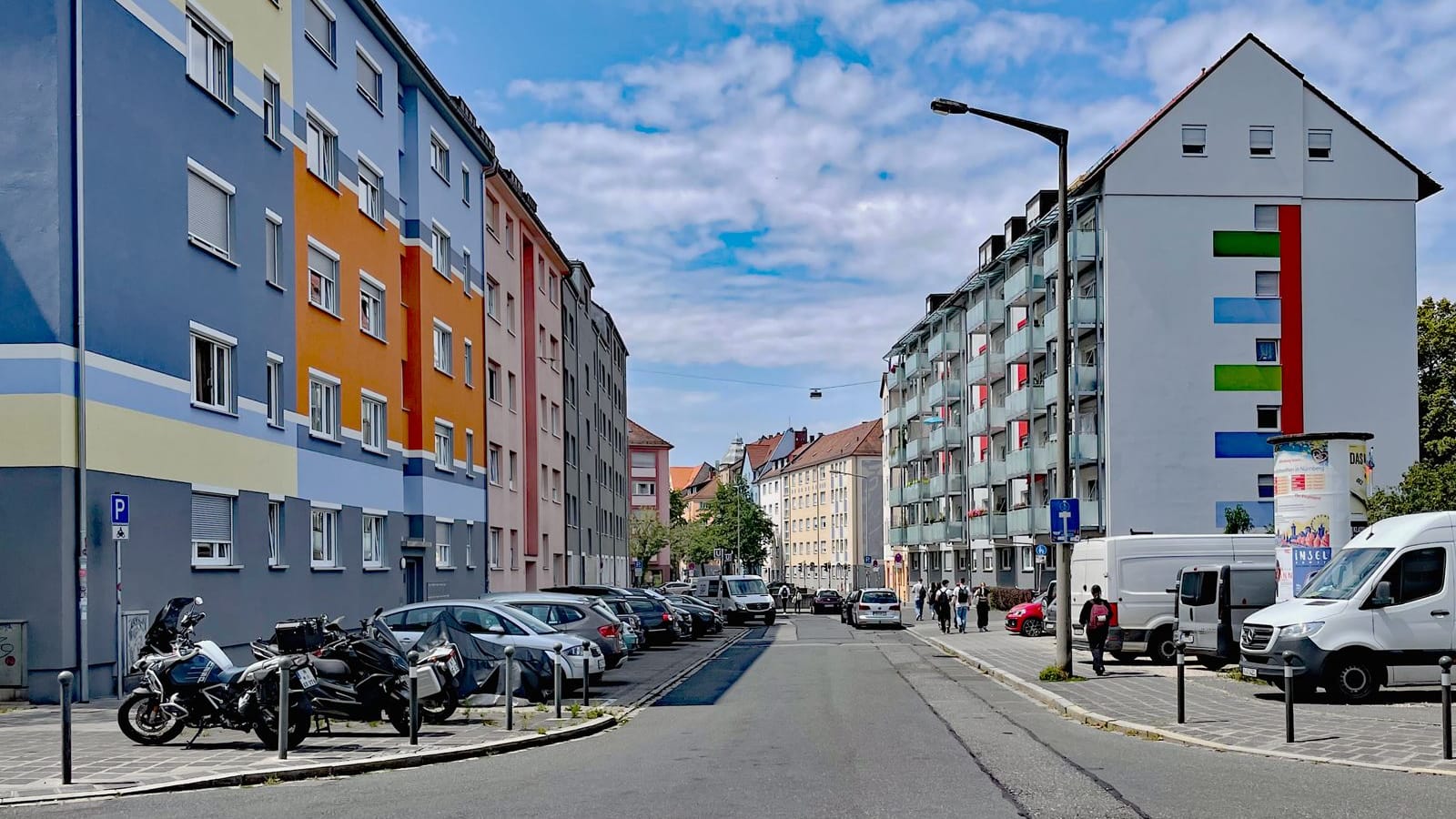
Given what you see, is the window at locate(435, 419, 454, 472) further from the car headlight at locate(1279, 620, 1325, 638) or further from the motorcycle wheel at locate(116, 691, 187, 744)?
the car headlight at locate(1279, 620, 1325, 638)

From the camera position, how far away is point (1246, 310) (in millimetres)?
50875

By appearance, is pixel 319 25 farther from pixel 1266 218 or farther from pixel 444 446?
pixel 1266 218

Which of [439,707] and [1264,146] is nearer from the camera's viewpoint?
[439,707]

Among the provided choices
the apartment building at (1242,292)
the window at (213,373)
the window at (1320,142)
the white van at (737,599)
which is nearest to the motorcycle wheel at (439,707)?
the window at (213,373)

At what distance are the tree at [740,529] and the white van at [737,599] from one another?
2131 inches

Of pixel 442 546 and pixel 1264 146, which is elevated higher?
pixel 1264 146

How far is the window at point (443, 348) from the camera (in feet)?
121

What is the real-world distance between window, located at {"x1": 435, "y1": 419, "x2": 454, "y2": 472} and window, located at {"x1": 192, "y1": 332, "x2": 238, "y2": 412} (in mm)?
12462

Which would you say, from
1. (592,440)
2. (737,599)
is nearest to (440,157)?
(737,599)

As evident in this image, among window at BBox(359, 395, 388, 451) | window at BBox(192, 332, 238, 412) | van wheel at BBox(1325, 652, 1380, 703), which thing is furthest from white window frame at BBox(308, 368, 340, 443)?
van wheel at BBox(1325, 652, 1380, 703)

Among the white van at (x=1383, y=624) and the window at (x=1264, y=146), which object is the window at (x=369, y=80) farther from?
the window at (x=1264, y=146)

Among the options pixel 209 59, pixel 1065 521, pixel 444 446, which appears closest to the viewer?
pixel 1065 521

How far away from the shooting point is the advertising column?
20.8m

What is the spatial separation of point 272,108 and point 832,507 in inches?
3789
